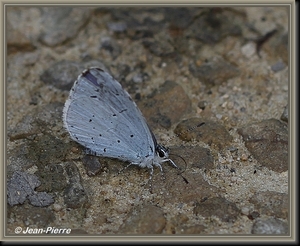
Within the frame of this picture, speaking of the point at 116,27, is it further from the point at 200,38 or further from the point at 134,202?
the point at 134,202

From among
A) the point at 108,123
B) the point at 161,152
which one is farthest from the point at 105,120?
the point at 161,152

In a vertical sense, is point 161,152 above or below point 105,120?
below

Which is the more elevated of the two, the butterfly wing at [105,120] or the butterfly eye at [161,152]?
the butterfly wing at [105,120]

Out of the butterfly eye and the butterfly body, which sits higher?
the butterfly body

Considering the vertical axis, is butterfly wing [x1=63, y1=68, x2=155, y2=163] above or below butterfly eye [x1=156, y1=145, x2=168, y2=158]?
above

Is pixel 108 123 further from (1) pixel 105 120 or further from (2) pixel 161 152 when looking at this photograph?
(2) pixel 161 152

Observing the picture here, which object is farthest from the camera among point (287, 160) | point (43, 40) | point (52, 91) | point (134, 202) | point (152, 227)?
point (43, 40)

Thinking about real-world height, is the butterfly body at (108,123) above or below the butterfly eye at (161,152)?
above

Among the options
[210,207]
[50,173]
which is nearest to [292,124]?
[210,207]
